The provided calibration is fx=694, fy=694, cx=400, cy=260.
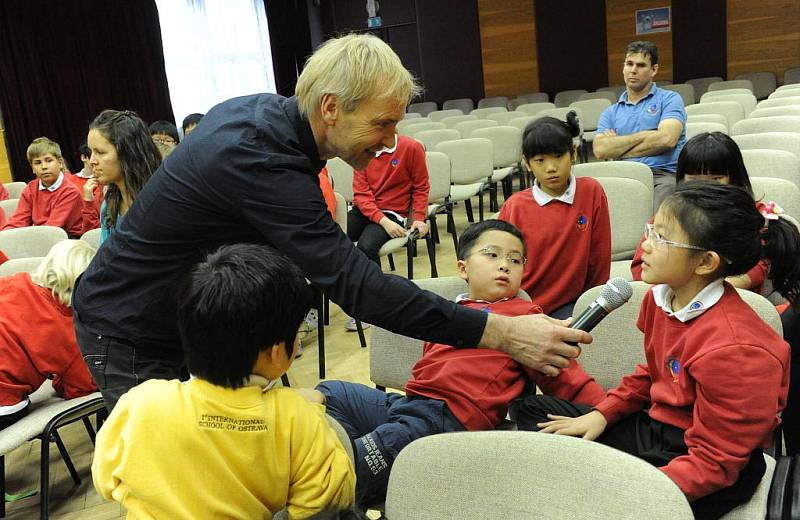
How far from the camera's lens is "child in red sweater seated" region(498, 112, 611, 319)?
2758 mm

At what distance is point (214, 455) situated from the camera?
48.3 inches

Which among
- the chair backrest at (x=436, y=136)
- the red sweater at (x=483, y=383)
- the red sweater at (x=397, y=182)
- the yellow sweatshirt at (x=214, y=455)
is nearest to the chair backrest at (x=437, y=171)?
the red sweater at (x=397, y=182)

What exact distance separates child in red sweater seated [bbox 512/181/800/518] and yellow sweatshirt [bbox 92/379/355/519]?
0.68 metres

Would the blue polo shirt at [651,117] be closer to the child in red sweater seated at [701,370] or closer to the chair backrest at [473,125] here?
the child in red sweater seated at [701,370]

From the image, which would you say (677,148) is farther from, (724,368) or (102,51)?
(102,51)

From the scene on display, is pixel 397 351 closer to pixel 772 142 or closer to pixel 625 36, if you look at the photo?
pixel 772 142

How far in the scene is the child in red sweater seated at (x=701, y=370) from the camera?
1.40 metres

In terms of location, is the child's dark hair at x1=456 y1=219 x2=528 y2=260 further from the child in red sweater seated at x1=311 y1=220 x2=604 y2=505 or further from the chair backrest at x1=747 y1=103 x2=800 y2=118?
the chair backrest at x1=747 y1=103 x2=800 y2=118

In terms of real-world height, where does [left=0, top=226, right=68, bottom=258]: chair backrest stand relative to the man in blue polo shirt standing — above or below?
below

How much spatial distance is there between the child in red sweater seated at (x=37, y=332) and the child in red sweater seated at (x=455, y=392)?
109cm

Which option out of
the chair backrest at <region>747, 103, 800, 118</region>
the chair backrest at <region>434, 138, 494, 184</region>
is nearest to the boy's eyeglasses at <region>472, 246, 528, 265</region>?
the chair backrest at <region>434, 138, 494, 184</region>

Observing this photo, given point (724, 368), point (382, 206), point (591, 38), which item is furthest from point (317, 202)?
point (591, 38)

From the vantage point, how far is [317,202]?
1571mm

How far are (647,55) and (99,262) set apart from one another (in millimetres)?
3689
